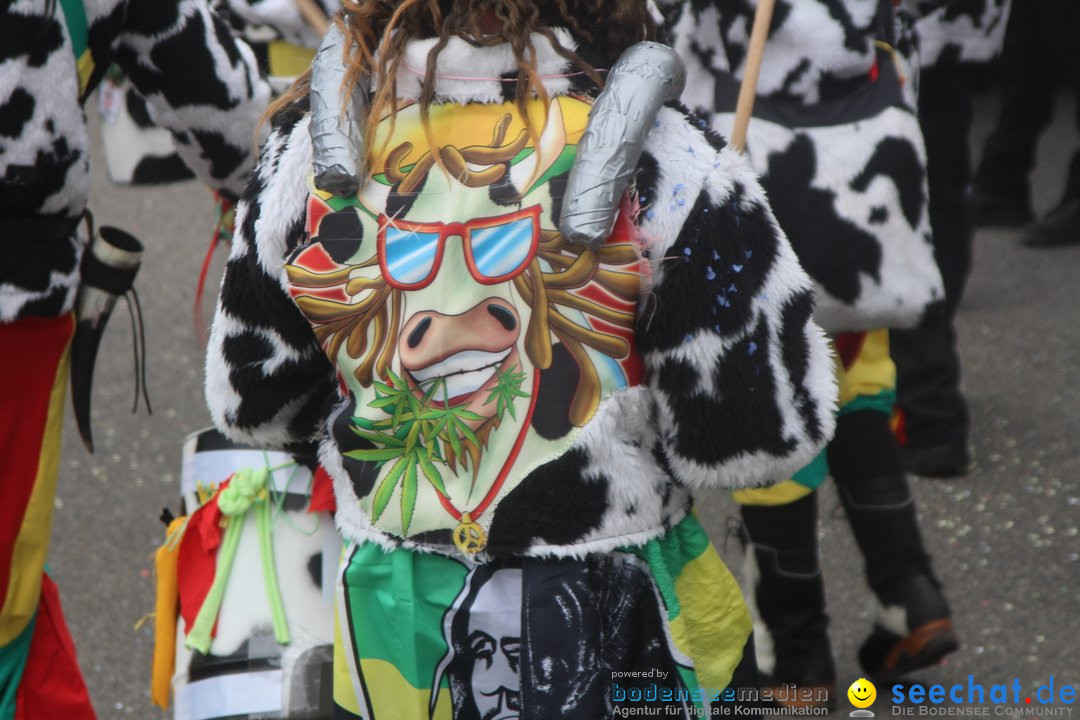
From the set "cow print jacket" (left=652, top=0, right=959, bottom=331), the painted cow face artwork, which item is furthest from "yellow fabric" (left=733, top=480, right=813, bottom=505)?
the painted cow face artwork

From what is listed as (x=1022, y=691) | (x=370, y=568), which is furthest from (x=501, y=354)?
(x=1022, y=691)

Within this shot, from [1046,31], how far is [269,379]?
168 inches

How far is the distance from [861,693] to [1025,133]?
3502mm

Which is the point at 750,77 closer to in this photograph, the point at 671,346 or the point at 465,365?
the point at 671,346

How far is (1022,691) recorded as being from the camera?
2875 millimetres

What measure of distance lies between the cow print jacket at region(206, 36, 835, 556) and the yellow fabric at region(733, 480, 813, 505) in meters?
0.93

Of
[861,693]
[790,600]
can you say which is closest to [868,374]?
[790,600]

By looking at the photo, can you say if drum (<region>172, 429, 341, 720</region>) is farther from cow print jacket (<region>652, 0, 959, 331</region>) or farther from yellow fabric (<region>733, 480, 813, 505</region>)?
cow print jacket (<region>652, 0, 959, 331</region>)

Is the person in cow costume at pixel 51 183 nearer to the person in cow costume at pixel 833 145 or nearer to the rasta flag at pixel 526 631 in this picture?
the rasta flag at pixel 526 631

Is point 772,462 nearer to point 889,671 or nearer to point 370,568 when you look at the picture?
point 370,568

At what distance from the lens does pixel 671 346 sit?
5.20 feet

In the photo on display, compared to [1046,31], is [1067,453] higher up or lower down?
lower down

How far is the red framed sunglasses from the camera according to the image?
1.54 m

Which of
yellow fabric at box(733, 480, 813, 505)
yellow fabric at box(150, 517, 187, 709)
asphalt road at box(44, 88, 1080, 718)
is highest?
yellow fabric at box(150, 517, 187, 709)
